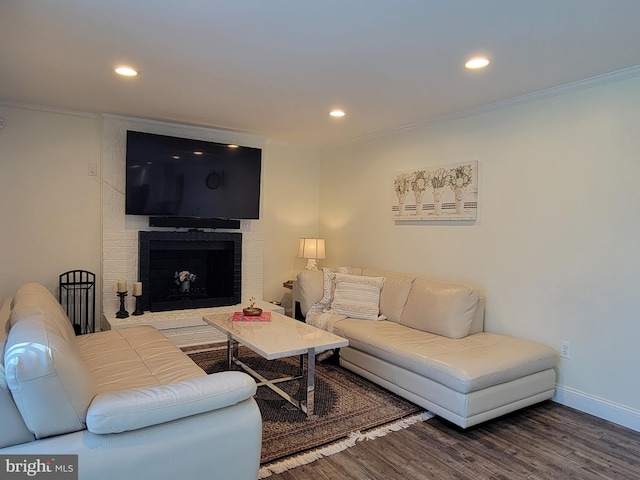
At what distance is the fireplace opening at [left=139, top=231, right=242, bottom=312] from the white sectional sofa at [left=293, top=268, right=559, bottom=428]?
1242 mm

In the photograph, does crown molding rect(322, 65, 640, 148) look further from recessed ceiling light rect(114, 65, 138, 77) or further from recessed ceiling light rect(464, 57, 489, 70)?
recessed ceiling light rect(114, 65, 138, 77)

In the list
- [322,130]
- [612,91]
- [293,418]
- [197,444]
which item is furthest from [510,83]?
[197,444]

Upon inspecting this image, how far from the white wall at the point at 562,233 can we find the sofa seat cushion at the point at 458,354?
0.29 m

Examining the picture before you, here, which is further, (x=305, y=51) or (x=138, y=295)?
(x=138, y=295)

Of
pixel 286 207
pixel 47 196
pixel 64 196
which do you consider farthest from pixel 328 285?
pixel 47 196

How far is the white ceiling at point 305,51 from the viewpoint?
204 cm

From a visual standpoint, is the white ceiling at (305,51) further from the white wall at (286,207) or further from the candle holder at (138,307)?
the candle holder at (138,307)

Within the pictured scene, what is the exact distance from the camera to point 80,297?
4219mm

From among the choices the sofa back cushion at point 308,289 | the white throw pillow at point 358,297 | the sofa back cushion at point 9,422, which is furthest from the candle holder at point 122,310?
the sofa back cushion at point 9,422

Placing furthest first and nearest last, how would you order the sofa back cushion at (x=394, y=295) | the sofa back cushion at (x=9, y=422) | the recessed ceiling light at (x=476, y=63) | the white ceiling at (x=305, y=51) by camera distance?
the sofa back cushion at (x=394, y=295) → the recessed ceiling light at (x=476, y=63) → the white ceiling at (x=305, y=51) → the sofa back cushion at (x=9, y=422)

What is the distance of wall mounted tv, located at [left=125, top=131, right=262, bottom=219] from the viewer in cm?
431

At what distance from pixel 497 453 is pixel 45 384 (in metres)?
2.32

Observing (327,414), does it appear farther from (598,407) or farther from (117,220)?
(117,220)

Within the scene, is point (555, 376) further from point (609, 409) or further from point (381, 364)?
point (381, 364)
